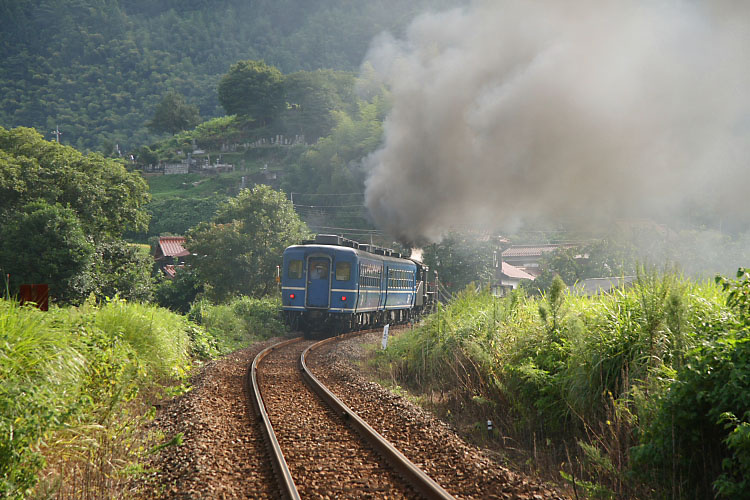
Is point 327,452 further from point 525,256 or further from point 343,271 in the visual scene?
point 525,256

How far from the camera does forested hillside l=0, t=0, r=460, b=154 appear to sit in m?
116

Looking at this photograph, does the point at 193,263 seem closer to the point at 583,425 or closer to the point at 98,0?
the point at 583,425

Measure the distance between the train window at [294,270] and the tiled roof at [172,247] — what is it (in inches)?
1242

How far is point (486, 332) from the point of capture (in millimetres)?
9789

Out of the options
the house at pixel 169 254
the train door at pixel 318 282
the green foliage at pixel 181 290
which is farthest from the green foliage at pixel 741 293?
the house at pixel 169 254

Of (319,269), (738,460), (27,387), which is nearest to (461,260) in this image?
(319,269)

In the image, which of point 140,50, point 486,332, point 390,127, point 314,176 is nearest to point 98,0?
point 140,50

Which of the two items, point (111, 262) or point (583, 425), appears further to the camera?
point (111, 262)

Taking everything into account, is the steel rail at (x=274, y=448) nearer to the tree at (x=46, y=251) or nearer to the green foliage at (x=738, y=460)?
the green foliage at (x=738, y=460)

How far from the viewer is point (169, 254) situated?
48906 millimetres

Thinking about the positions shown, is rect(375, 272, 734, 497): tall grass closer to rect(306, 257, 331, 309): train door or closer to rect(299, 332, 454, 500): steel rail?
rect(299, 332, 454, 500): steel rail

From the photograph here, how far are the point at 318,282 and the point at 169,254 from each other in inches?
1308

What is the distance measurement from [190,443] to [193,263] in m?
27.4

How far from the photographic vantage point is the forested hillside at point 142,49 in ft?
381
